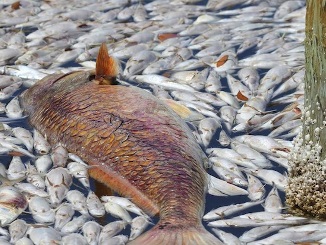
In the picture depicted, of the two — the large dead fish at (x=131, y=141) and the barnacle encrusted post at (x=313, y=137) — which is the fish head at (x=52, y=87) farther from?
the barnacle encrusted post at (x=313, y=137)

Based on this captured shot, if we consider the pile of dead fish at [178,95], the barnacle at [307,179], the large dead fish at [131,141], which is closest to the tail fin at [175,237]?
the large dead fish at [131,141]

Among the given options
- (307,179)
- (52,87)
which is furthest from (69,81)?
(307,179)

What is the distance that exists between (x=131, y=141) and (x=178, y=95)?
1050mm

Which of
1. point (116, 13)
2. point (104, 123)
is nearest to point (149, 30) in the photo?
point (116, 13)

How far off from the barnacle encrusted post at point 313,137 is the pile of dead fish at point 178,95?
4.4 inches

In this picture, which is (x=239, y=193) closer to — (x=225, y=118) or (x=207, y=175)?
(x=207, y=175)

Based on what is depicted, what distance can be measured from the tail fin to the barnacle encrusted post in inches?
20.1

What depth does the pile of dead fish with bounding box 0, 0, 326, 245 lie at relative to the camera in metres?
4.52

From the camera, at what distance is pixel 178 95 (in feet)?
19.3

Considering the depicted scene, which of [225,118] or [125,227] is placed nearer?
[125,227]

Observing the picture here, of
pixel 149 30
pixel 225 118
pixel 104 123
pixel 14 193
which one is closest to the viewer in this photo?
pixel 14 193

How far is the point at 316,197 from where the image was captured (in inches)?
173

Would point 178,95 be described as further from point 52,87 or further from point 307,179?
point 307,179

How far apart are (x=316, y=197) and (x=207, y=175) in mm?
712
